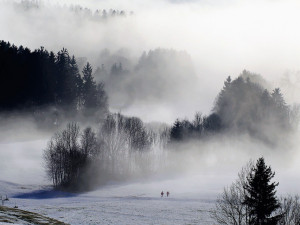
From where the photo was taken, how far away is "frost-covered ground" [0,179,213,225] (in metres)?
44.1

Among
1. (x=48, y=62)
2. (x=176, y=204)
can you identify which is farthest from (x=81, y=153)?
(x=48, y=62)

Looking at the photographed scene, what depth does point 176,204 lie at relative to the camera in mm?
58625

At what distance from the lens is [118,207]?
53.1 metres

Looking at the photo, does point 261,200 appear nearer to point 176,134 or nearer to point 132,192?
point 132,192

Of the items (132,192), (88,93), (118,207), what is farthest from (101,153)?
(118,207)

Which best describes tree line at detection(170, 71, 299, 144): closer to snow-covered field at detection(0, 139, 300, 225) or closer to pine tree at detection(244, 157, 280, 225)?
snow-covered field at detection(0, 139, 300, 225)

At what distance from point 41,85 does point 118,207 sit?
182ft

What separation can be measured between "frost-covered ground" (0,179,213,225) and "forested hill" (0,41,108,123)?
28.5 metres

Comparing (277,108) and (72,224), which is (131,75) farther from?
(72,224)

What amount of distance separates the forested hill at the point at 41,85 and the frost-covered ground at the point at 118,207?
28471 millimetres

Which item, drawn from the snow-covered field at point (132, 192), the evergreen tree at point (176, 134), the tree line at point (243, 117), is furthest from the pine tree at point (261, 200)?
the tree line at point (243, 117)

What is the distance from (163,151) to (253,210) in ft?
264

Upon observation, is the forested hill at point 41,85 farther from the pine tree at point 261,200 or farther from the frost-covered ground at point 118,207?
the pine tree at point 261,200

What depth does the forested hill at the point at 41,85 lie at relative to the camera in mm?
91062
